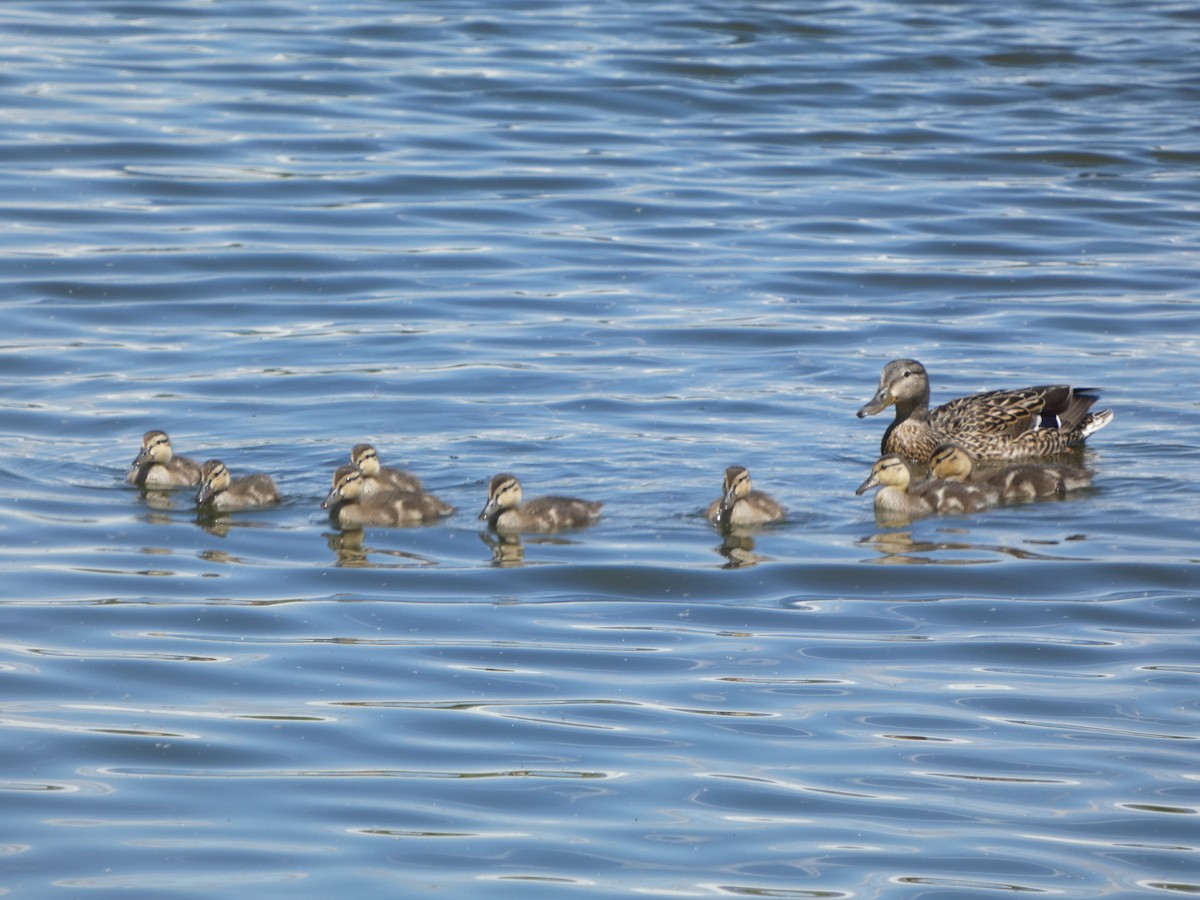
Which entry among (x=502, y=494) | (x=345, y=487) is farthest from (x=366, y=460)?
(x=502, y=494)

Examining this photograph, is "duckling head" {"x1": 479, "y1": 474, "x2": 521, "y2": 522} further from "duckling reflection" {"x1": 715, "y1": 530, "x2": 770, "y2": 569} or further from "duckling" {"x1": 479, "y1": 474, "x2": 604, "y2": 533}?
"duckling reflection" {"x1": 715, "y1": 530, "x2": 770, "y2": 569}

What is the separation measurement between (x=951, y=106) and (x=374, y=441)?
496 inches

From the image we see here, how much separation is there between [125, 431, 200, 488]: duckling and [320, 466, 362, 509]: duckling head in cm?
84

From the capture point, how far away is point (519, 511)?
9.74m

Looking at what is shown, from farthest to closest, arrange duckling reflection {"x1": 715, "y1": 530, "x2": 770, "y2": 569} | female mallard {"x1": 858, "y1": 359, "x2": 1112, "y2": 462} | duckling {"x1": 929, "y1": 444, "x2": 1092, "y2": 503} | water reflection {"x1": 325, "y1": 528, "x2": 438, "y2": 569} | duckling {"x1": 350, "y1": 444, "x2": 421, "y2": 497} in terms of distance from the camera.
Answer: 1. female mallard {"x1": 858, "y1": 359, "x2": 1112, "y2": 462}
2. duckling {"x1": 929, "y1": 444, "x2": 1092, "y2": 503}
3. duckling {"x1": 350, "y1": 444, "x2": 421, "y2": 497}
4. duckling reflection {"x1": 715, "y1": 530, "x2": 770, "y2": 569}
5. water reflection {"x1": 325, "y1": 528, "x2": 438, "y2": 569}

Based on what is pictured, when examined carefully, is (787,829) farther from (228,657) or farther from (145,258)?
(145,258)

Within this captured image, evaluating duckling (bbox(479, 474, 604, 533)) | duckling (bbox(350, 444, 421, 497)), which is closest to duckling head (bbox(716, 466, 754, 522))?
duckling (bbox(479, 474, 604, 533))

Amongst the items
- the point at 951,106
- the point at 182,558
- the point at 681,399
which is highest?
the point at 951,106

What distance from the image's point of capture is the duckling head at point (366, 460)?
33.4 ft

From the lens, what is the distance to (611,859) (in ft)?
20.6

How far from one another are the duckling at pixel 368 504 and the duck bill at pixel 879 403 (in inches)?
113

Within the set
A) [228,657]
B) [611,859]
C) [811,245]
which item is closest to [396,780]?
[611,859]

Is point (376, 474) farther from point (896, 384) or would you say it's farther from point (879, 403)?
point (896, 384)

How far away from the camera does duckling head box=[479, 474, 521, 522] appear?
972 cm
